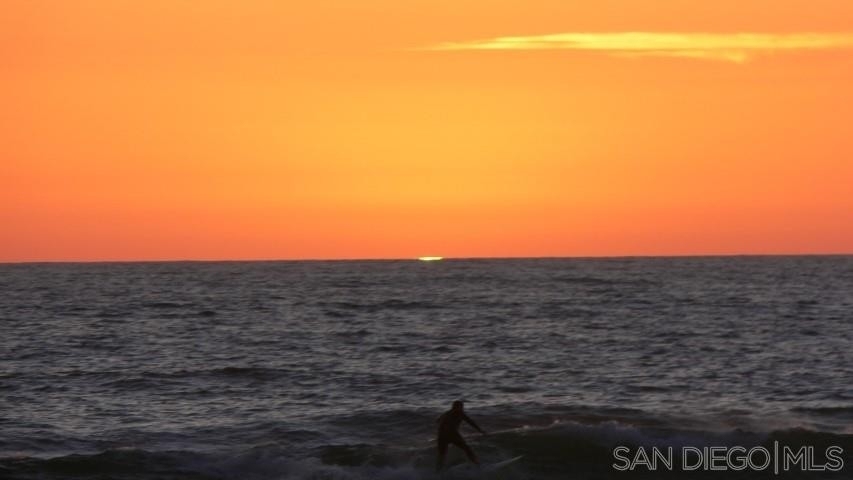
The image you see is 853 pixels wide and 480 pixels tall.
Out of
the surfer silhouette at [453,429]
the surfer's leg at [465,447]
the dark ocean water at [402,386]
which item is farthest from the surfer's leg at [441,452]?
the dark ocean water at [402,386]

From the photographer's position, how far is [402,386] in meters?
42.6

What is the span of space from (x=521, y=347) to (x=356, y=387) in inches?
548

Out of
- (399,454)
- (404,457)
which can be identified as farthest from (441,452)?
(399,454)

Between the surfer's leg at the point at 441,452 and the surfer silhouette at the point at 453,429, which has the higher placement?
the surfer silhouette at the point at 453,429

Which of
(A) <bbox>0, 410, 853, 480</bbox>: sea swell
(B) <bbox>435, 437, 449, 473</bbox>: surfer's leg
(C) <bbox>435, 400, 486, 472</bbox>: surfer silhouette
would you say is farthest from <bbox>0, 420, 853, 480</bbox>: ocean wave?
(C) <bbox>435, 400, 486, 472</bbox>: surfer silhouette

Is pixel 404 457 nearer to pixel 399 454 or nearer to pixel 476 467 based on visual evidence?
pixel 399 454

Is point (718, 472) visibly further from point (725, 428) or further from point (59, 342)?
point (59, 342)

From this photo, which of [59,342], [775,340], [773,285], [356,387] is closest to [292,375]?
[356,387]

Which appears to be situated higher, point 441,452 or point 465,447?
point 465,447

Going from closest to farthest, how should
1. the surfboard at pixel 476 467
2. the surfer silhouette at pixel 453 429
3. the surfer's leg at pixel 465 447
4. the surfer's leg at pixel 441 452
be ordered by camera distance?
1. the surfer silhouette at pixel 453 429
2. the surfer's leg at pixel 465 447
3. the surfer's leg at pixel 441 452
4. the surfboard at pixel 476 467

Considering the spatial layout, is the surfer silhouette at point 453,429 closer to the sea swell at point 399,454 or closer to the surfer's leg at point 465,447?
the surfer's leg at point 465,447

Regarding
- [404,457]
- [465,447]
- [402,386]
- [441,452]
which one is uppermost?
[402,386]

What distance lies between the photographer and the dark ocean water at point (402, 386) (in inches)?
1248

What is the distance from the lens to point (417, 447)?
32.6 m
